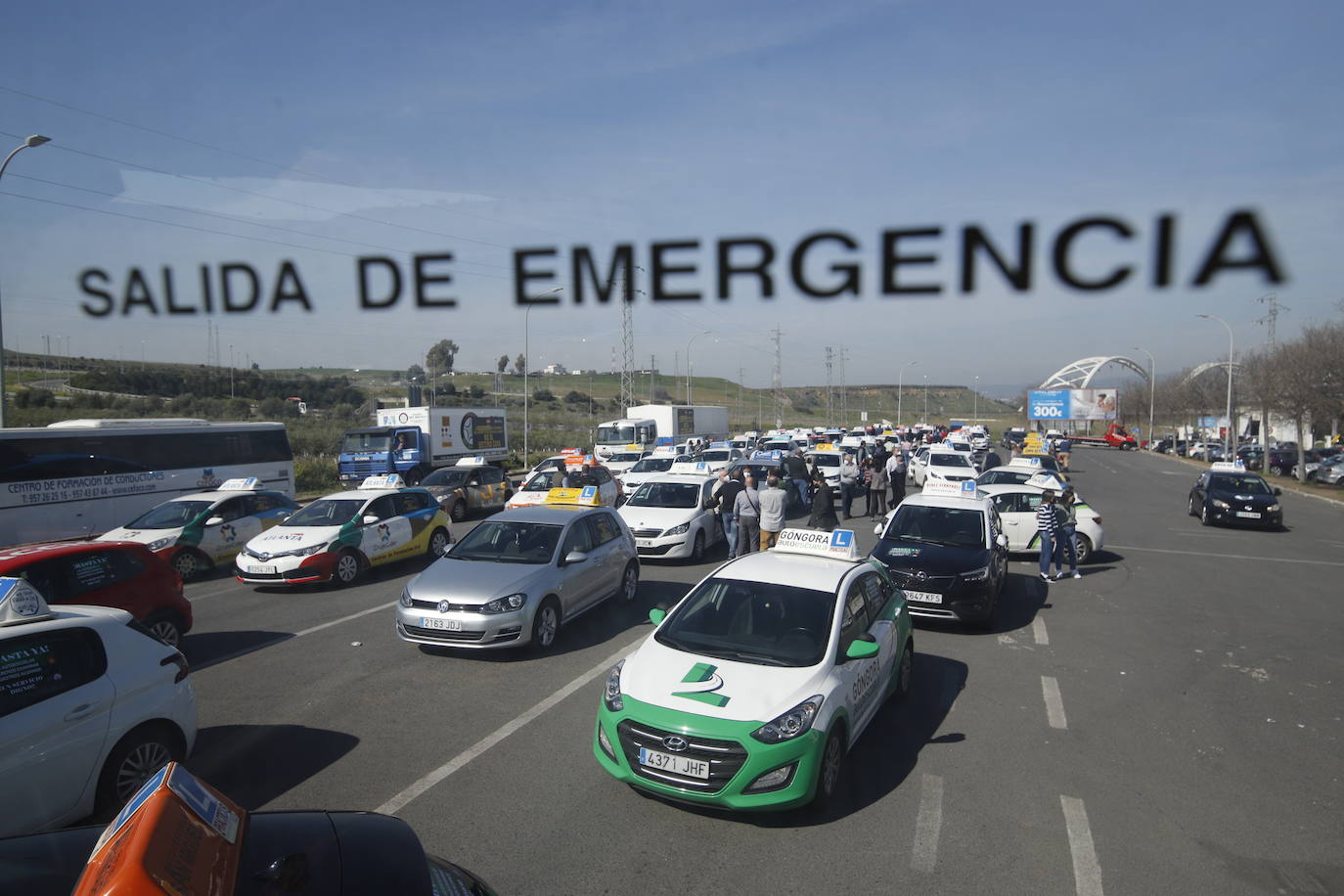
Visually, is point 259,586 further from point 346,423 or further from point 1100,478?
point 346,423

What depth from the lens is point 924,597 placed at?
9531mm

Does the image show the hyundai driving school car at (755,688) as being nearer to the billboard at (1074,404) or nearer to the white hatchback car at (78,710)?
the white hatchback car at (78,710)

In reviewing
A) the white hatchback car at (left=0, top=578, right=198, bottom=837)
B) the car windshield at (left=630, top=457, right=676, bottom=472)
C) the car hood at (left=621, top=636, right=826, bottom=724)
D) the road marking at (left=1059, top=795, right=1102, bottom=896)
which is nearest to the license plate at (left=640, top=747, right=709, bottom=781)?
the car hood at (left=621, top=636, right=826, bottom=724)

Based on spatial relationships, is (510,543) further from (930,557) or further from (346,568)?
(930,557)

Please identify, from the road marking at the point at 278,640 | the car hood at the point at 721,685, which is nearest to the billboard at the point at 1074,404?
the road marking at the point at 278,640

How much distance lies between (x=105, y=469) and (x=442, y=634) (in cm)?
1377

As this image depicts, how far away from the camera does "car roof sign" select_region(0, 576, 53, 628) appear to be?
4824mm

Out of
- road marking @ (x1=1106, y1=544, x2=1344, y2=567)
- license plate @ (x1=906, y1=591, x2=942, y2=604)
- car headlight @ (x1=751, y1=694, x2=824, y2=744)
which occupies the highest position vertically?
car headlight @ (x1=751, y1=694, x2=824, y2=744)

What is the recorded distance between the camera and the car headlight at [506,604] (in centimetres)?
Answer: 813

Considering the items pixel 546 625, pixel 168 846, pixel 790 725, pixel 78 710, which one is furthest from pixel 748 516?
pixel 168 846

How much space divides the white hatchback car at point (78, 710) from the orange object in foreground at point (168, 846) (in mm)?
2880

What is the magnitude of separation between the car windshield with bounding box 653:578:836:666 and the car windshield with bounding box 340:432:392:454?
29.0 m

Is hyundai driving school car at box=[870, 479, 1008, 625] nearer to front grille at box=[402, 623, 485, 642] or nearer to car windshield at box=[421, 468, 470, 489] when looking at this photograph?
front grille at box=[402, 623, 485, 642]

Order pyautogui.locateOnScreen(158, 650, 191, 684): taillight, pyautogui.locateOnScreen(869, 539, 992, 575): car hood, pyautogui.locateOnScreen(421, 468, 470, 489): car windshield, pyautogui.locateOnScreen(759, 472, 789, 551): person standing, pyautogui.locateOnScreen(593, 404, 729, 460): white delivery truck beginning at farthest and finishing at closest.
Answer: pyautogui.locateOnScreen(593, 404, 729, 460): white delivery truck, pyautogui.locateOnScreen(421, 468, 470, 489): car windshield, pyautogui.locateOnScreen(759, 472, 789, 551): person standing, pyautogui.locateOnScreen(869, 539, 992, 575): car hood, pyautogui.locateOnScreen(158, 650, 191, 684): taillight
